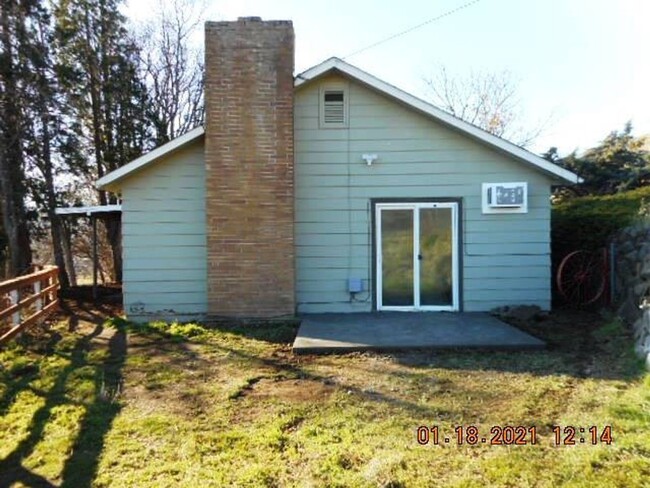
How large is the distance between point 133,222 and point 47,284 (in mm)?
2643

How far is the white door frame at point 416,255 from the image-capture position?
8.81 metres

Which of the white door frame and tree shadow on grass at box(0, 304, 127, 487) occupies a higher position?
the white door frame

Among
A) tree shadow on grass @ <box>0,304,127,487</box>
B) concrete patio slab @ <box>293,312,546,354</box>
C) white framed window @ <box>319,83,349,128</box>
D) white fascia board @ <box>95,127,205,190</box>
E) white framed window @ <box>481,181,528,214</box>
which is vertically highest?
white framed window @ <box>319,83,349,128</box>

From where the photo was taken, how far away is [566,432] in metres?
3.71

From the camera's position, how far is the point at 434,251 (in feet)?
29.0

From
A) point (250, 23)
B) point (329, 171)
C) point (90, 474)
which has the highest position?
point (250, 23)

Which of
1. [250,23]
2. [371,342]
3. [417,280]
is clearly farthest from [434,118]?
[371,342]

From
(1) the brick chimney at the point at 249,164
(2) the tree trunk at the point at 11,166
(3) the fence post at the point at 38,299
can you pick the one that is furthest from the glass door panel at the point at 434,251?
(2) the tree trunk at the point at 11,166

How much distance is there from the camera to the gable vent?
8.83 m

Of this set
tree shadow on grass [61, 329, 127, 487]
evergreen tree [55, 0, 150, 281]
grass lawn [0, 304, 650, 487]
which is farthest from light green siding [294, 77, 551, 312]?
evergreen tree [55, 0, 150, 281]

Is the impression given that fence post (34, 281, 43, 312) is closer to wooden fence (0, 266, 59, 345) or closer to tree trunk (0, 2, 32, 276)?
wooden fence (0, 266, 59, 345)

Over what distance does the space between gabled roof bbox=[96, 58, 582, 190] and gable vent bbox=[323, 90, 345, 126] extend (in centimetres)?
42

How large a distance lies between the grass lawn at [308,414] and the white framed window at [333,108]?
394 centimetres

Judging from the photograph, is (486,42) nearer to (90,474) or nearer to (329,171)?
(329,171)
